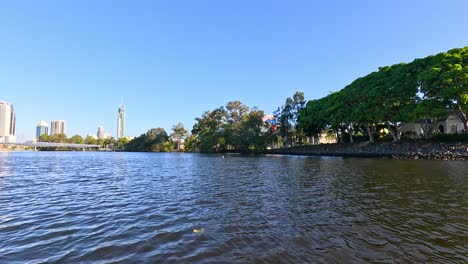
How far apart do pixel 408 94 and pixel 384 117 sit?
5.26m

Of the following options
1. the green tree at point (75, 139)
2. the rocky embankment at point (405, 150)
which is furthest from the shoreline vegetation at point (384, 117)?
the green tree at point (75, 139)

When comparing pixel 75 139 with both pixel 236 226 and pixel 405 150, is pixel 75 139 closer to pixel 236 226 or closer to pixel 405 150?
pixel 405 150

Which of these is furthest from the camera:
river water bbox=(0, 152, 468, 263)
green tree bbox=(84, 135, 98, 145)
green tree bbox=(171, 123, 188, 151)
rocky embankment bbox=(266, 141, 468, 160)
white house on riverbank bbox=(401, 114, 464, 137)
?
green tree bbox=(84, 135, 98, 145)

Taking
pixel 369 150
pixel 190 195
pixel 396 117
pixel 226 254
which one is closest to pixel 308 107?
pixel 369 150

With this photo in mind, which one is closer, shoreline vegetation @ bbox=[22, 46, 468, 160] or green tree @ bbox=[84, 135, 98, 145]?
shoreline vegetation @ bbox=[22, 46, 468, 160]

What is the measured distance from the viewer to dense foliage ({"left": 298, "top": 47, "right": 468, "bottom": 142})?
125 feet

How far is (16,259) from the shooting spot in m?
5.42

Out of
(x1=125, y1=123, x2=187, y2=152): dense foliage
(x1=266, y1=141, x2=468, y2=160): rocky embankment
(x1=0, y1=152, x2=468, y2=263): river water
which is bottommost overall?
(x1=0, y1=152, x2=468, y2=263): river water

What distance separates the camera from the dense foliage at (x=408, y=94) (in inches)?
1495

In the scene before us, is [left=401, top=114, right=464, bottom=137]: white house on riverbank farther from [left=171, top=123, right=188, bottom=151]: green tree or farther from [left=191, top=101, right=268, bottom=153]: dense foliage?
[left=171, top=123, right=188, bottom=151]: green tree

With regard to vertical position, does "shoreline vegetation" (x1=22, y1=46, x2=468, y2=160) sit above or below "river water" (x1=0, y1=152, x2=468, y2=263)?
above

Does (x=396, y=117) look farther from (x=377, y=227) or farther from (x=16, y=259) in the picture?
(x=16, y=259)

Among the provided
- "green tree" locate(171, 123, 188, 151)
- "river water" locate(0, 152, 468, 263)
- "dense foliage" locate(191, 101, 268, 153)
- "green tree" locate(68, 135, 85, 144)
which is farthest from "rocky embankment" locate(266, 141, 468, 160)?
"green tree" locate(68, 135, 85, 144)

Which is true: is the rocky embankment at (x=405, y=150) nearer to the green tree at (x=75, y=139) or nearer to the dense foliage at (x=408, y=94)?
the dense foliage at (x=408, y=94)
